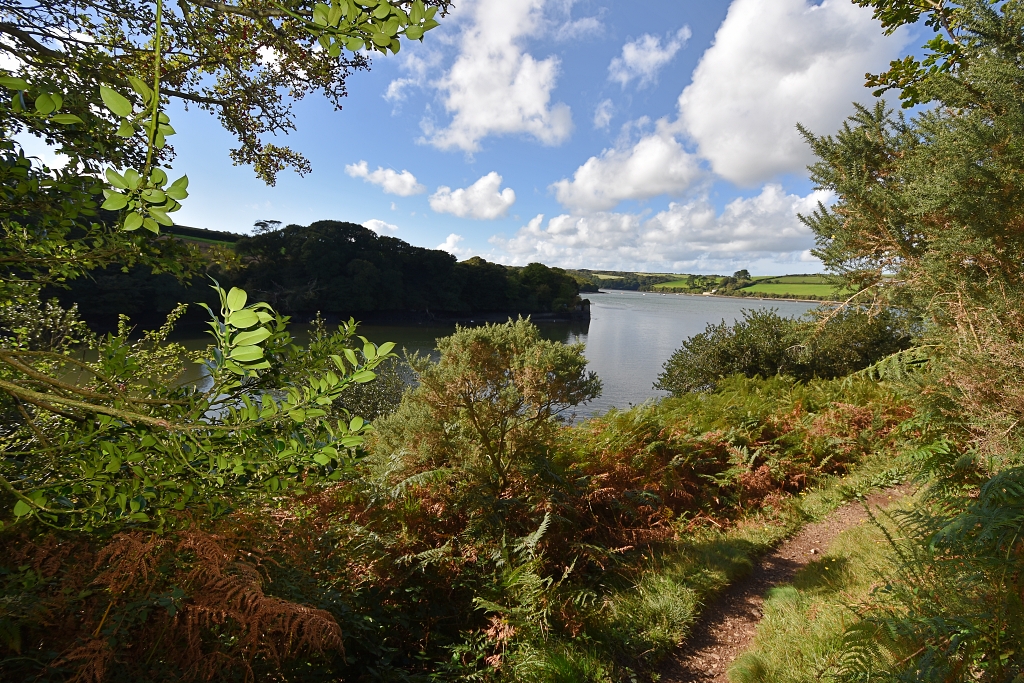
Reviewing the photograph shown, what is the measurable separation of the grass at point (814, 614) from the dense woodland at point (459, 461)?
0.04 metres

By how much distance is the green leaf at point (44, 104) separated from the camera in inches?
42.4

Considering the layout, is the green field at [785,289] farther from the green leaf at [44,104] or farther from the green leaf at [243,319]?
the green leaf at [44,104]

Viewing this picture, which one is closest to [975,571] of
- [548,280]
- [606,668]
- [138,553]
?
[606,668]

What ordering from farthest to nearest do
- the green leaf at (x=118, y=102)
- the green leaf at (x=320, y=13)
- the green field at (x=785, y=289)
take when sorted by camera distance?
the green field at (x=785, y=289), the green leaf at (x=320, y=13), the green leaf at (x=118, y=102)

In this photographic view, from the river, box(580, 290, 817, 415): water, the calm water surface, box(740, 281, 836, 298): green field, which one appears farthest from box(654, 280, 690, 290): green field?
the calm water surface

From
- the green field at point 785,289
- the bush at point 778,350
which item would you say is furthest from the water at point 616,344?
the green field at point 785,289

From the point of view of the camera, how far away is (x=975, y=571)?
2742 millimetres

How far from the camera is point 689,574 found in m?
4.68

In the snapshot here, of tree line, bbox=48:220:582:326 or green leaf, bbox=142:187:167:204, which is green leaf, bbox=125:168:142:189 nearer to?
green leaf, bbox=142:187:167:204

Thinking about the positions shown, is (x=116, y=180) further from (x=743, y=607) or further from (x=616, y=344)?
(x=616, y=344)

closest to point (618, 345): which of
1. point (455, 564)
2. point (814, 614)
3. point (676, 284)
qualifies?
point (814, 614)

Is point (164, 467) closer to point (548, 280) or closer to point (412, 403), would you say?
point (412, 403)

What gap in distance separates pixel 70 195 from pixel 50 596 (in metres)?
1.80

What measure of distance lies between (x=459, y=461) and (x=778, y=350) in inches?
470
